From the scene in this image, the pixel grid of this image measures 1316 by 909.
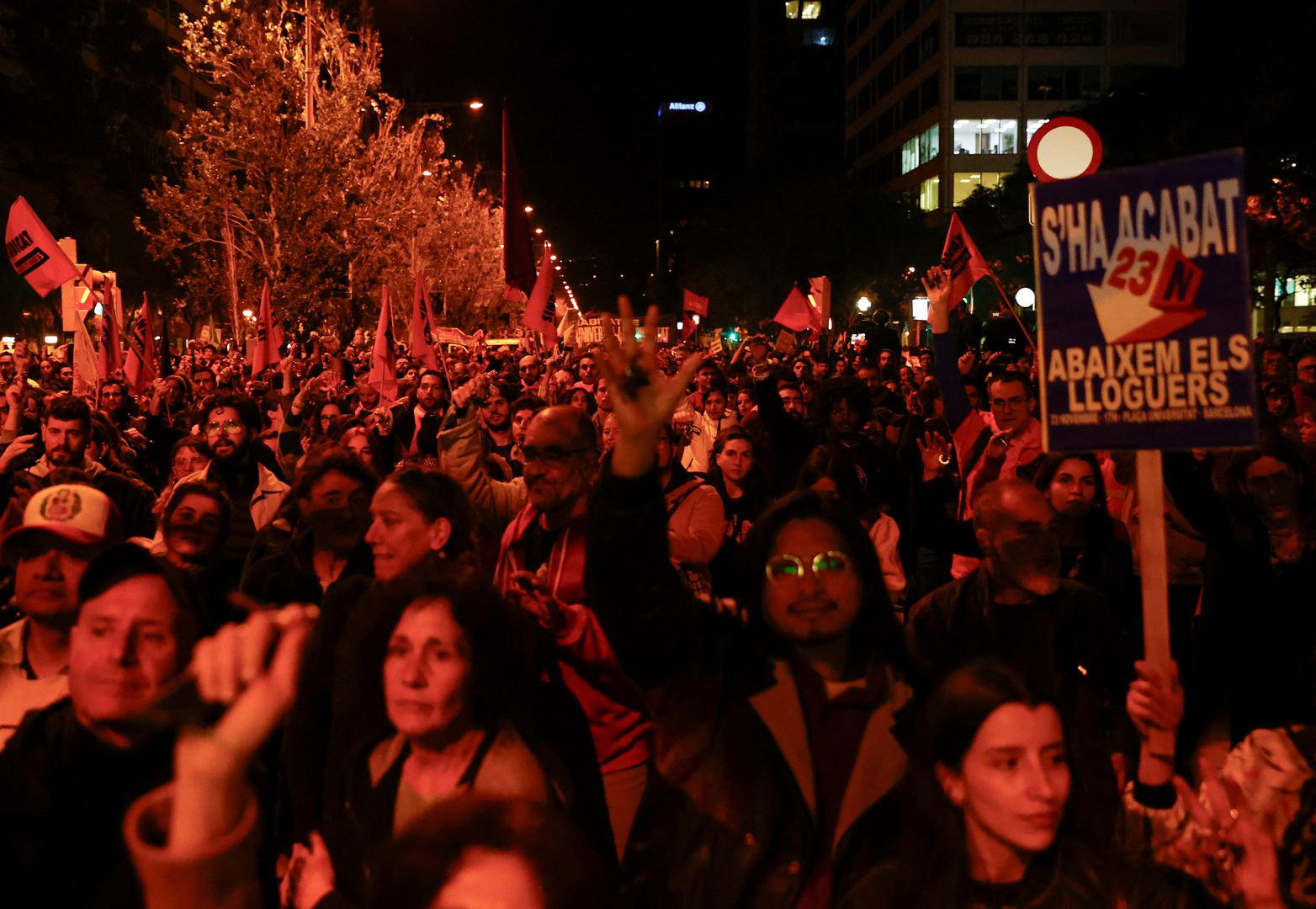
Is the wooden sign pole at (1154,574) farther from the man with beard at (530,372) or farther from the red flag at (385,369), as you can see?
the man with beard at (530,372)

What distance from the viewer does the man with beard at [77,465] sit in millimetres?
7102

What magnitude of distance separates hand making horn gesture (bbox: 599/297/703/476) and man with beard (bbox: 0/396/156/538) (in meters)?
4.69

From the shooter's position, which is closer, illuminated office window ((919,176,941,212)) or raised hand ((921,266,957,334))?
raised hand ((921,266,957,334))

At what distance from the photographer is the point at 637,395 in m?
3.09

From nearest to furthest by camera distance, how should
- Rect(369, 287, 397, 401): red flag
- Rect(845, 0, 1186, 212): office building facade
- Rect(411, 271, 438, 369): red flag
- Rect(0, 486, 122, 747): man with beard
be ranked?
Rect(0, 486, 122, 747): man with beard → Rect(369, 287, 397, 401): red flag → Rect(411, 271, 438, 369): red flag → Rect(845, 0, 1186, 212): office building facade

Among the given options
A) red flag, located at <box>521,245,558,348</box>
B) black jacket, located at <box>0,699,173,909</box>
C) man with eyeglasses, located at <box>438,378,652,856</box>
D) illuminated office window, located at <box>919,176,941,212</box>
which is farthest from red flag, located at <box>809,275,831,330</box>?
illuminated office window, located at <box>919,176,941,212</box>

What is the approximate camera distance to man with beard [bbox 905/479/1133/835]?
4.02 metres

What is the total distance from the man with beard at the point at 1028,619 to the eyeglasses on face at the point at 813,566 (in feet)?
2.82

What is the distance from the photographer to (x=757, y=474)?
7.91m

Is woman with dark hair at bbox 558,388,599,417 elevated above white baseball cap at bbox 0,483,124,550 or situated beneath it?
elevated above

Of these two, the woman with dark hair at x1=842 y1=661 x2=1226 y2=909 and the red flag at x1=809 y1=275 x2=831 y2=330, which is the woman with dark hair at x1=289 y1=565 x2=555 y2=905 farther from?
the red flag at x1=809 y1=275 x2=831 y2=330

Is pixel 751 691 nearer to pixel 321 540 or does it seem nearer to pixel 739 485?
pixel 321 540

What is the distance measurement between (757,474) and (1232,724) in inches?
150

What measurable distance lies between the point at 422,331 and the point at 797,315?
30.9 ft
